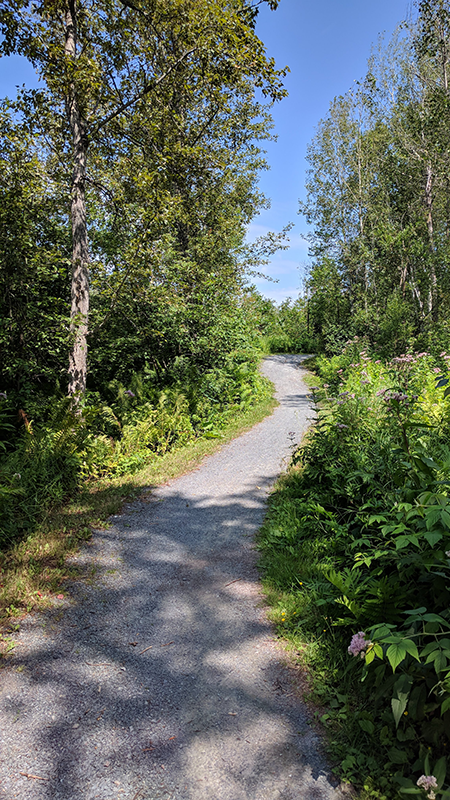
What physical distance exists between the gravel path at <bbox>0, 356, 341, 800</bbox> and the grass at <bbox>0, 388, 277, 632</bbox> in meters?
0.18

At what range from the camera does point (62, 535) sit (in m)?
4.46

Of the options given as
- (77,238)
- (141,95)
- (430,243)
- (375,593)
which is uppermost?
(141,95)

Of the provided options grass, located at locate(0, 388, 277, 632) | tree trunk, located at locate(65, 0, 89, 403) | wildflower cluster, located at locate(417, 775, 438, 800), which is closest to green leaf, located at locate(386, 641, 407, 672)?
wildflower cluster, located at locate(417, 775, 438, 800)

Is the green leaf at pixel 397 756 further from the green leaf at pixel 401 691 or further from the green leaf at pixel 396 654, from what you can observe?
the green leaf at pixel 396 654

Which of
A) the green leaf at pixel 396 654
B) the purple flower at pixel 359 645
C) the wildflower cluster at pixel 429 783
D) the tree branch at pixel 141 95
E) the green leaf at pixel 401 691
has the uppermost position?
the tree branch at pixel 141 95

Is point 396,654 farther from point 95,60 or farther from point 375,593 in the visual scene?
point 95,60

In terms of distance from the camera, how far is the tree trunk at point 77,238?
23.1ft

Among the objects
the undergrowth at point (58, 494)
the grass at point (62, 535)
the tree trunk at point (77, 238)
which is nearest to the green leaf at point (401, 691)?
the grass at point (62, 535)

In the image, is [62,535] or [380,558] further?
[62,535]

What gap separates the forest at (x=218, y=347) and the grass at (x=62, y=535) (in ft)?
0.10

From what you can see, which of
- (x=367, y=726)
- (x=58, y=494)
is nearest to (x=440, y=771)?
(x=367, y=726)

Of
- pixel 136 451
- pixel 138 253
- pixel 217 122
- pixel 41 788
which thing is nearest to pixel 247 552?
pixel 41 788

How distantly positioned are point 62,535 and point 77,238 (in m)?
5.32

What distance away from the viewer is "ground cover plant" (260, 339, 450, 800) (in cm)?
201
